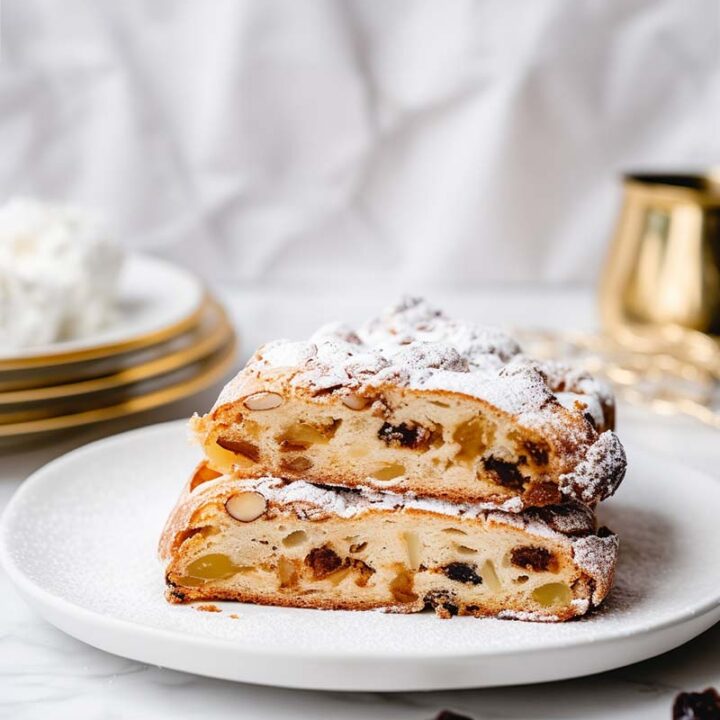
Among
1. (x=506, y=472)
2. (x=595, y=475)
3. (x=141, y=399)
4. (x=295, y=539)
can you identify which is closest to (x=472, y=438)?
(x=506, y=472)

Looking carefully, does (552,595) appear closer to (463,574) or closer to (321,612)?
(463,574)

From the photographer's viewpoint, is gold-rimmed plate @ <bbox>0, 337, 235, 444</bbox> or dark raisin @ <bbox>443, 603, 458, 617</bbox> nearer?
dark raisin @ <bbox>443, 603, 458, 617</bbox>

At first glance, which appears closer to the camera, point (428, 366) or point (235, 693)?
point (235, 693)

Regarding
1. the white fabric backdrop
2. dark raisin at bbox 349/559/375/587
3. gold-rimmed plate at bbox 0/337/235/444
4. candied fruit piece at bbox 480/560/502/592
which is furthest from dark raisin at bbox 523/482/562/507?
the white fabric backdrop

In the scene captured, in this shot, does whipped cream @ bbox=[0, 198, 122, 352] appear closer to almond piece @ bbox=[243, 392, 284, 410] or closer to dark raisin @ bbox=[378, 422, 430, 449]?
almond piece @ bbox=[243, 392, 284, 410]

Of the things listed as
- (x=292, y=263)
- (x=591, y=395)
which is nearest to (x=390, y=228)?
(x=292, y=263)

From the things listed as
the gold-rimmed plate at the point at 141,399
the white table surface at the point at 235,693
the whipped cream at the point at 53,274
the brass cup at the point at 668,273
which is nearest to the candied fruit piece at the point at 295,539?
the white table surface at the point at 235,693

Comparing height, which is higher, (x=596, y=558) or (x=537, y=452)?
(x=537, y=452)
